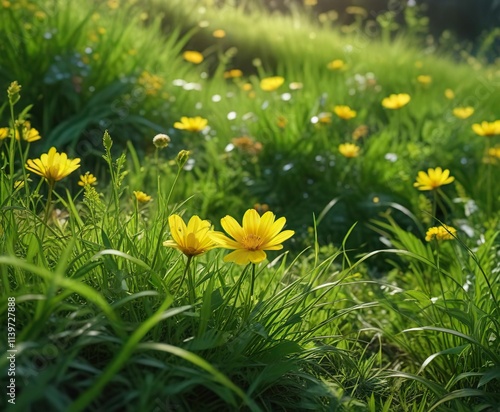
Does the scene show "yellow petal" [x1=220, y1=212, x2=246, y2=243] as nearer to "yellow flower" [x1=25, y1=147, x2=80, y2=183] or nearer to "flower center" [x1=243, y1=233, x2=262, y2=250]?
"flower center" [x1=243, y1=233, x2=262, y2=250]

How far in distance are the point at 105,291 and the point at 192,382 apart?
315 mm

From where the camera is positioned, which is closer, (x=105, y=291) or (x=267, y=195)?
(x=105, y=291)

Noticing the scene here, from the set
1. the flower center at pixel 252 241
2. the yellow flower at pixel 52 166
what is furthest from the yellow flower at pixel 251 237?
the yellow flower at pixel 52 166

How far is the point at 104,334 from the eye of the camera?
1195 millimetres

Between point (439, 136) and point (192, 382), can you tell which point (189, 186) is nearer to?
point (439, 136)

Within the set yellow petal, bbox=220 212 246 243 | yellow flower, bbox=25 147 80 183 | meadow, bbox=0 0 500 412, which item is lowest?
meadow, bbox=0 0 500 412

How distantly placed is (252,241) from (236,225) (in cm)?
6

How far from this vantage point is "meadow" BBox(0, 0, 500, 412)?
47.7 inches

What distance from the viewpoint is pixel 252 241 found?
4.37ft

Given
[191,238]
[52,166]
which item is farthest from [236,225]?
[52,166]

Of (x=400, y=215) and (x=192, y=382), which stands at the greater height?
(x=192, y=382)

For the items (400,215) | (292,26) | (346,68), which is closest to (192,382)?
(400,215)

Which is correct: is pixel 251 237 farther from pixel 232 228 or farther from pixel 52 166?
pixel 52 166

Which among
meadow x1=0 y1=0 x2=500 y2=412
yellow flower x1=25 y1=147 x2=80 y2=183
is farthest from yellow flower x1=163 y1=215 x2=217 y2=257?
yellow flower x1=25 y1=147 x2=80 y2=183
